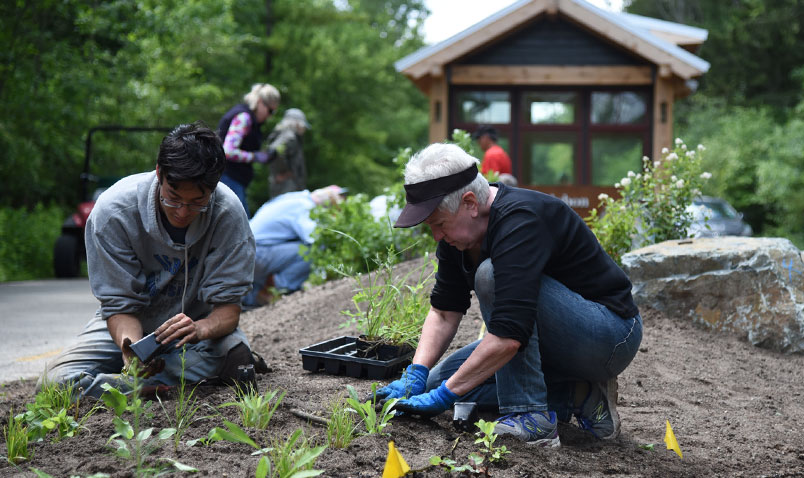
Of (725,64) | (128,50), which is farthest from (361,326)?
(725,64)

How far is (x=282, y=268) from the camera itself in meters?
7.77

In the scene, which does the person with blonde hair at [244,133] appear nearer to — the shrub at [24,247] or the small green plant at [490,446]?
the small green plant at [490,446]

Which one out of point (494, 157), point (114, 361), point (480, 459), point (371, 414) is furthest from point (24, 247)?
point (480, 459)

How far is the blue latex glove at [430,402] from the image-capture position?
2.96 meters

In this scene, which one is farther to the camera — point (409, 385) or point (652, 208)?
point (652, 208)

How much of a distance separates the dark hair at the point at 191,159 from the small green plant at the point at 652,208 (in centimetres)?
356

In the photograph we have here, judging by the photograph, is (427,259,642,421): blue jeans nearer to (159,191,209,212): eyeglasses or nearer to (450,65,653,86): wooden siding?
(159,191,209,212): eyeglasses

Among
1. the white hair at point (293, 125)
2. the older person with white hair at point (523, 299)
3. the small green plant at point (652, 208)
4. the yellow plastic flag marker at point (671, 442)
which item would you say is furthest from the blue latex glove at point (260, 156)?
the yellow plastic flag marker at point (671, 442)

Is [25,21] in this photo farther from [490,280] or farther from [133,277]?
[490,280]

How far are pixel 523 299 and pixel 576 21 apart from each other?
12.8 metres

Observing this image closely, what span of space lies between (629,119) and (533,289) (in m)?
12.5

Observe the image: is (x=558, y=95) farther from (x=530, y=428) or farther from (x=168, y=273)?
(x=530, y=428)

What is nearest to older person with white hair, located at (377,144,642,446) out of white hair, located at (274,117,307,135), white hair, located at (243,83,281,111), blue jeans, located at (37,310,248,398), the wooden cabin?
blue jeans, located at (37,310,248,398)

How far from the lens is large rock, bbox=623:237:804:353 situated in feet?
17.5
